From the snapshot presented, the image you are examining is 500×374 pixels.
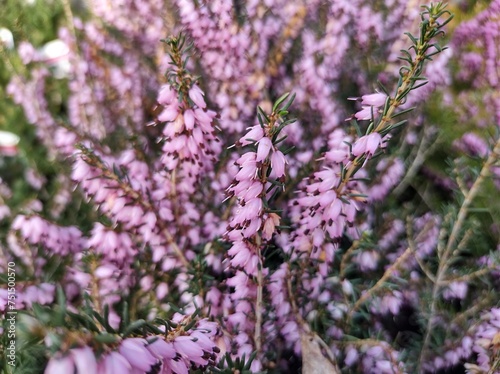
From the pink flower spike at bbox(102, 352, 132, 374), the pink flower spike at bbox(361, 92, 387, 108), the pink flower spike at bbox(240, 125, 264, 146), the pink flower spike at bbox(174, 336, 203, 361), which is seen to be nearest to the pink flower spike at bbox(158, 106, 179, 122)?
the pink flower spike at bbox(240, 125, 264, 146)

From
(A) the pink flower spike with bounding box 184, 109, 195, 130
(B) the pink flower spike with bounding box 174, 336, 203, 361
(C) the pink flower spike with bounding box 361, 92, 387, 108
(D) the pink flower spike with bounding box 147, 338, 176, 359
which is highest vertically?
(A) the pink flower spike with bounding box 184, 109, 195, 130

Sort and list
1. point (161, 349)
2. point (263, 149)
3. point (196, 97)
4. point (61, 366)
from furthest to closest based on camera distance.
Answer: point (196, 97)
point (263, 149)
point (161, 349)
point (61, 366)

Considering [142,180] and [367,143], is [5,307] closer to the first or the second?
[142,180]

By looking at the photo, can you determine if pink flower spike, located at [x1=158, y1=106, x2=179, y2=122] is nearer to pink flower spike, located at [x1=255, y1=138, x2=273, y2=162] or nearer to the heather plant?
the heather plant

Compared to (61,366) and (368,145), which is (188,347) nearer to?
(61,366)

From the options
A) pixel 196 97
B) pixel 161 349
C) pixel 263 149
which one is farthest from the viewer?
pixel 196 97

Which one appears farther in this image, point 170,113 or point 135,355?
point 170,113

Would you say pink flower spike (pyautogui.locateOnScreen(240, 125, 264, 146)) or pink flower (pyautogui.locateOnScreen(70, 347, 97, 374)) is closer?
pink flower (pyautogui.locateOnScreen(70, 347, 97, 374))

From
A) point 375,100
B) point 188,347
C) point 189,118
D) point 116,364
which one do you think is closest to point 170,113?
point 189,118

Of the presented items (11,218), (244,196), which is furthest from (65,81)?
(244,196)

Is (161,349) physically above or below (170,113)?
below
